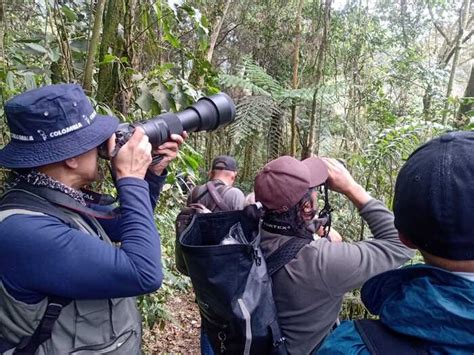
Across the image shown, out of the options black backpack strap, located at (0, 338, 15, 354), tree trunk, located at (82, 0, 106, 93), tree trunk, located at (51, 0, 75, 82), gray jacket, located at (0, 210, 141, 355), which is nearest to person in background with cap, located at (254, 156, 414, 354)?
gray jacket, located at (0, 210, 141, 355)

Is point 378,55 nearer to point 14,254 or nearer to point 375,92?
point 375,92

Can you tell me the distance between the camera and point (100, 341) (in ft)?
4.02

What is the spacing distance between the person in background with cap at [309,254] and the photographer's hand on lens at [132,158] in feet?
1.30

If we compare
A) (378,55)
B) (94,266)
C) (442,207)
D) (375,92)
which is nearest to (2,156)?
(94,266)

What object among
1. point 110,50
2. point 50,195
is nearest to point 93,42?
point 110,50

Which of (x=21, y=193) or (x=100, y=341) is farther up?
(x=21, y=193)

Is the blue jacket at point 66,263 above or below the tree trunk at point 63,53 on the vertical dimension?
below

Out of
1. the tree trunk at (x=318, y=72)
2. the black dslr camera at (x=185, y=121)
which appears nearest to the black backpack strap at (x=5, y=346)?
the black dslr camera at (x=185, y=121)

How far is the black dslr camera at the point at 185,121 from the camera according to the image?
144 cm

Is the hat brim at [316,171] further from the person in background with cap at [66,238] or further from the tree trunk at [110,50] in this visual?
the tree trunk at [110,50]

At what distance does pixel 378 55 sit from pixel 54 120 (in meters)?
7.32

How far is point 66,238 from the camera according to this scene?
110 centimetres

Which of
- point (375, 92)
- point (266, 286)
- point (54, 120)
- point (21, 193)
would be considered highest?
point (54, 120)

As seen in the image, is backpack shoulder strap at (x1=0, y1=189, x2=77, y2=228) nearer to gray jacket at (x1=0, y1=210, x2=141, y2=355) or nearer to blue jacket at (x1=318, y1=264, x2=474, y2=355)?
gray jacket at (x1=0, y1=210, x2=141, y2=355)
